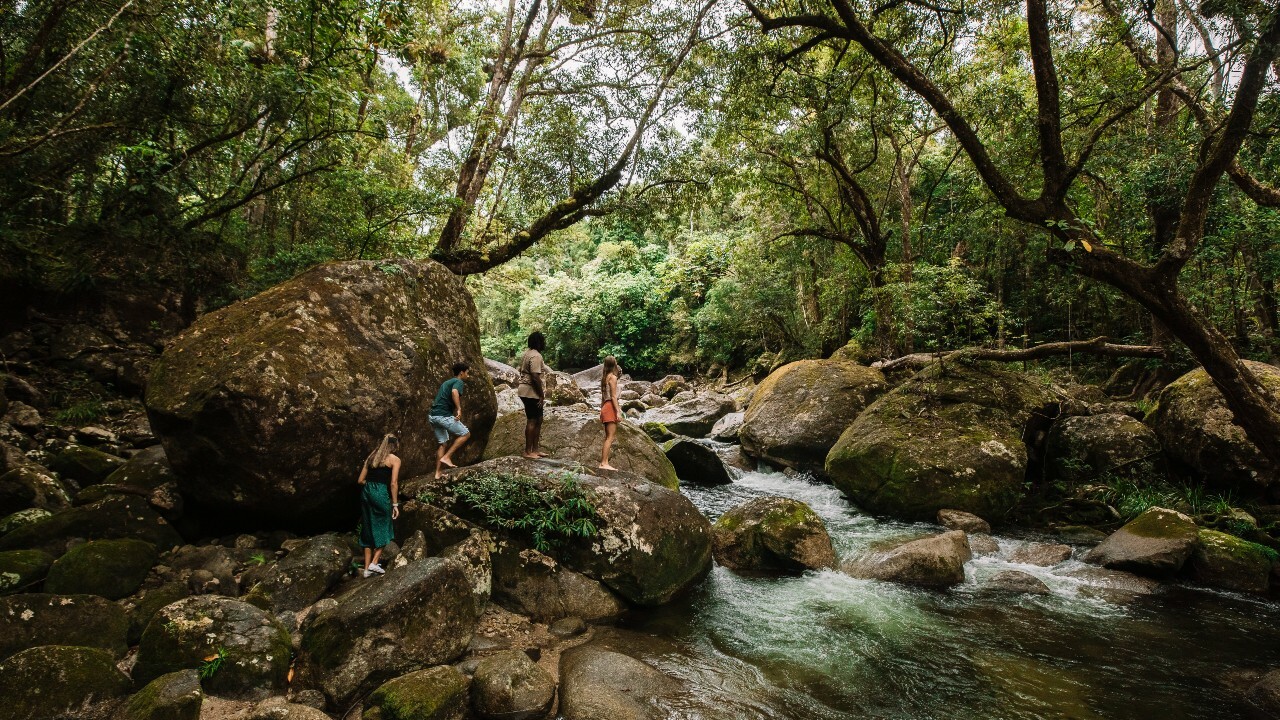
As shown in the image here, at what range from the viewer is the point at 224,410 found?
4.61m

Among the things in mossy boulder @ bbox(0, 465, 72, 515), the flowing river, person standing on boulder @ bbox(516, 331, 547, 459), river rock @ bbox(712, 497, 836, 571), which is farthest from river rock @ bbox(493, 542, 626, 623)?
mossy boulder @ bbox(0, 465, 72, 515)

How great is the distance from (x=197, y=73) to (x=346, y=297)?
484 centimetres

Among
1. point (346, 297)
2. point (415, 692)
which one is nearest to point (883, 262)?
point (346, 297)

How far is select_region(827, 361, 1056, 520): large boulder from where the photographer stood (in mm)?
8477

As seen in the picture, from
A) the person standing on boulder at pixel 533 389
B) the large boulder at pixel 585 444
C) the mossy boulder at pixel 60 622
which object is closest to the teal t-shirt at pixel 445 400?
the person standing on boulder at pixel 533 389

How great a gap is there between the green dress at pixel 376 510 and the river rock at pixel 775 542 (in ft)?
13.7

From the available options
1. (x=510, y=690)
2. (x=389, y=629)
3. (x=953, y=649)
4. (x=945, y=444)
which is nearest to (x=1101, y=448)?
(x=945, y=444)

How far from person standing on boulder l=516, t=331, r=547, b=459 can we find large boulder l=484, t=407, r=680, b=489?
45.2 inches

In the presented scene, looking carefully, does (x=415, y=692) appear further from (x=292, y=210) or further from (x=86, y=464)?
(x=292, y=210)

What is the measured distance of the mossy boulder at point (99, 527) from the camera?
464 centimetres

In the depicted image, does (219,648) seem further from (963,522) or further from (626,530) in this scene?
(963,522)

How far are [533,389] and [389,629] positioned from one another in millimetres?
3698

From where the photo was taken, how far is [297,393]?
4949 mm

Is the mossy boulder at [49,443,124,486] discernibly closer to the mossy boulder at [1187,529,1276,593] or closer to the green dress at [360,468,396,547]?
the green dress at [360,468,396,547]
